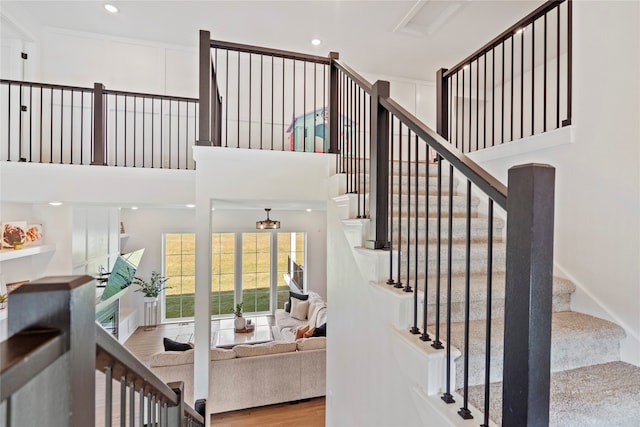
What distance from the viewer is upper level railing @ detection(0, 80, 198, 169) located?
3.51 metres

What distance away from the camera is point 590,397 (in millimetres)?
1185

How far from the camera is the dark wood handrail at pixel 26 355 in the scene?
1.15 feet

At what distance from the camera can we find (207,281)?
2.60 metres

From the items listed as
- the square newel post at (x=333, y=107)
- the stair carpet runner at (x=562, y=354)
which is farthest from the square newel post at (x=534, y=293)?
the square newel post at (x=333, y=107)

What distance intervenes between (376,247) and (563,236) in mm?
1222

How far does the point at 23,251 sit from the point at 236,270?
4.41 meters

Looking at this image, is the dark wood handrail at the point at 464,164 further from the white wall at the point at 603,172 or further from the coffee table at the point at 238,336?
the coffee table at the point at 238,336

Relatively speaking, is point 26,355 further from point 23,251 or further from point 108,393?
point 23,251

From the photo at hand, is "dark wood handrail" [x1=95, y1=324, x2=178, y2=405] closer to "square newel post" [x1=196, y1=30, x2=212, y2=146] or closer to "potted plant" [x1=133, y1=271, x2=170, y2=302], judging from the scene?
"square newel post" [x1=196, y1=30, x2=212, y2=146]

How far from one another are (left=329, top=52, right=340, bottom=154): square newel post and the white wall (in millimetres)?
1486

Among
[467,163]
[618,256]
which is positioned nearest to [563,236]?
[618,256]

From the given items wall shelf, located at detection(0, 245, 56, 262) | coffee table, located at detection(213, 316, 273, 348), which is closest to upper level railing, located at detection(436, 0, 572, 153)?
wall shelf, located at detection(0, 245, 56, 262)

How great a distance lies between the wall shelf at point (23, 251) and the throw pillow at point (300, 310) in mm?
4191

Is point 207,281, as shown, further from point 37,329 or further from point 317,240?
point 317,240
